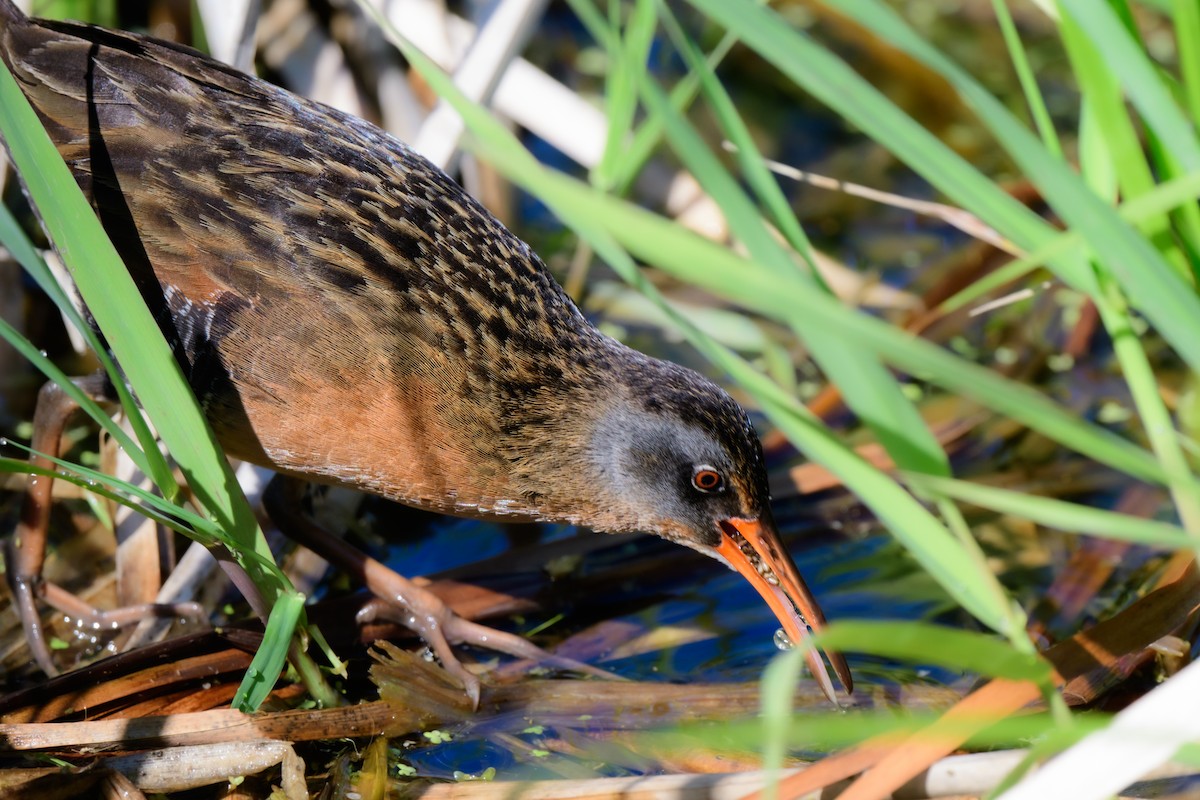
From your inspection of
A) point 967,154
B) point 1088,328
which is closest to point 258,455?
point 1088,328

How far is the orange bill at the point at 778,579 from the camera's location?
8.48ft

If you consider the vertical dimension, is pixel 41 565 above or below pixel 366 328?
below

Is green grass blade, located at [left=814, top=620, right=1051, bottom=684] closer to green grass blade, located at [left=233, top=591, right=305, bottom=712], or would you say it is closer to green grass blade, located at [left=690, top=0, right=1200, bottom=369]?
green grass blade, located at [left=690, top=0, right=1200, bottom=369]

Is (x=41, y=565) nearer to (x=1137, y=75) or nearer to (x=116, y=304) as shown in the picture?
(x=116, y=304)

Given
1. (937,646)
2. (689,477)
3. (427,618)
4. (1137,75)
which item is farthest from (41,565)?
(1137,75)

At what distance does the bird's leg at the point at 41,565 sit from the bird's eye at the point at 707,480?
115cm

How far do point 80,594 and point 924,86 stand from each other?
341 cm

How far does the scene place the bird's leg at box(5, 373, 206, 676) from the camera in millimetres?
2803

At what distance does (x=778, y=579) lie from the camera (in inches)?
104

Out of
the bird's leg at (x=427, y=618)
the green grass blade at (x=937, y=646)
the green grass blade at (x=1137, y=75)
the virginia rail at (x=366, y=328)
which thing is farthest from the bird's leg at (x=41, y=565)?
the green grass blade at (x=1137, y=75)

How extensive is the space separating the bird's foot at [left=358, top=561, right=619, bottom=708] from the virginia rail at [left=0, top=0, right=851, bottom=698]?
90 millimetres

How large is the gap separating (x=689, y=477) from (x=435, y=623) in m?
0.71

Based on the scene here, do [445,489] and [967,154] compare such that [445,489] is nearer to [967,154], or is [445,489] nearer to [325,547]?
[325,547]

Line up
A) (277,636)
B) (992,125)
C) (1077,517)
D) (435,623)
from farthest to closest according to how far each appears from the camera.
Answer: (435,623) < (277,636) < (992,125) < (1077,517)
